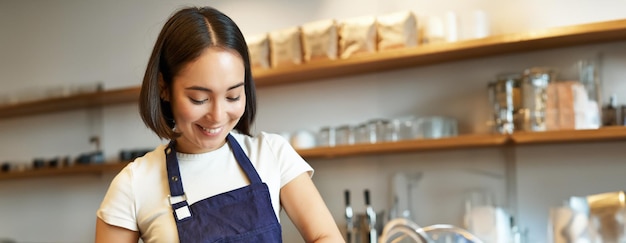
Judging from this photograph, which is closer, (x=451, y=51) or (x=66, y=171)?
(x=451, y=51)

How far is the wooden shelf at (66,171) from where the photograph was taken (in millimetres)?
3793

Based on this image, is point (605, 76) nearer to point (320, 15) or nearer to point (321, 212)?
point (320, 15)

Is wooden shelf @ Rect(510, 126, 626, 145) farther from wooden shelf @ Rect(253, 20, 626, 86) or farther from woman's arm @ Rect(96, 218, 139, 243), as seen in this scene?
woman's arm @ Rect(96, 218, 139, 243)

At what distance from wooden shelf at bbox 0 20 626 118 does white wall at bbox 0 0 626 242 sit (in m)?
0.07

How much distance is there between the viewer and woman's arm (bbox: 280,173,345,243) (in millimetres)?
1253

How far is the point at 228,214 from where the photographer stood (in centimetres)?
128

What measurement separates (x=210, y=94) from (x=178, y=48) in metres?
0.09

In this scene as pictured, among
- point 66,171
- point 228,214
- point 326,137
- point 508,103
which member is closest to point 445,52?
point 508,103

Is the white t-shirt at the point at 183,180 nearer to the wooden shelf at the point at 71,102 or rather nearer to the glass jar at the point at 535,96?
the glass jar at the point at 535,96

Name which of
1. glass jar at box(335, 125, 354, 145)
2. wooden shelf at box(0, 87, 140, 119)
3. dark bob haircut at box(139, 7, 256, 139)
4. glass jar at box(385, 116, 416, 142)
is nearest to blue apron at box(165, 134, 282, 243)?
dark bob haircut at box(139, 7, 256, 139)

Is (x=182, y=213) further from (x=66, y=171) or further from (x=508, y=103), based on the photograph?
(x=66, y=171)

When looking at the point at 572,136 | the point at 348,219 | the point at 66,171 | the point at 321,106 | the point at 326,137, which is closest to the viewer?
the point at 572,136

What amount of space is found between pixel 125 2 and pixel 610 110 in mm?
2645

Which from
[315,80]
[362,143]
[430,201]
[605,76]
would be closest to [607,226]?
[605,76]
